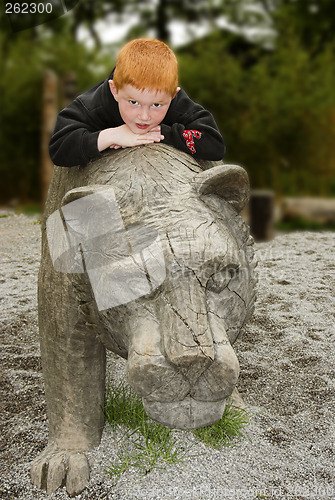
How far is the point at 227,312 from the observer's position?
129cm

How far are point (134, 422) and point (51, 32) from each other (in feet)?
25.0

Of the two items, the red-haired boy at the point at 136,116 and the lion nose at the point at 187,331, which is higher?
the red-haired boy at the point at 136,116

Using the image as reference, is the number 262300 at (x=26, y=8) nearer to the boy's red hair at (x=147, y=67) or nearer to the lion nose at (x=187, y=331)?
the boy's red hair at (x=147, y=67)

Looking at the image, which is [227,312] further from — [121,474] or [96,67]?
[96,67]

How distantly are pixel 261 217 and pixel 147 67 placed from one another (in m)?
4.53

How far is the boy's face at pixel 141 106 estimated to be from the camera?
4.60 ft

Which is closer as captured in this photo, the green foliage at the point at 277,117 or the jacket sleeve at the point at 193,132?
the jacket sleeve at the point at 193,132

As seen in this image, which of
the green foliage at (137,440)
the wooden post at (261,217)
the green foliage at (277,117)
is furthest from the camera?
the green foliage at (277,117)

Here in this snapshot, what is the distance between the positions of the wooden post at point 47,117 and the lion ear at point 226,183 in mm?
5744

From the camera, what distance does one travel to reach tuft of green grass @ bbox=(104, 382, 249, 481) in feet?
6.07

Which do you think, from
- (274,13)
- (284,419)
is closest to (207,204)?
(284,419)

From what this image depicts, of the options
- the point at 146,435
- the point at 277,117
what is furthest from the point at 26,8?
the point at 277,117

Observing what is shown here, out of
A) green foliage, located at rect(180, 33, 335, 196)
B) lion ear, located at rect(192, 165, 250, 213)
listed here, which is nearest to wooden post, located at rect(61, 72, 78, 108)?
green foliage, located at rect(180, 33, 335, 196)

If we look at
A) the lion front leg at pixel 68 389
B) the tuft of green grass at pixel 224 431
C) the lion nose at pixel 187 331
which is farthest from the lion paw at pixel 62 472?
the lion nose at pixel 187 331
